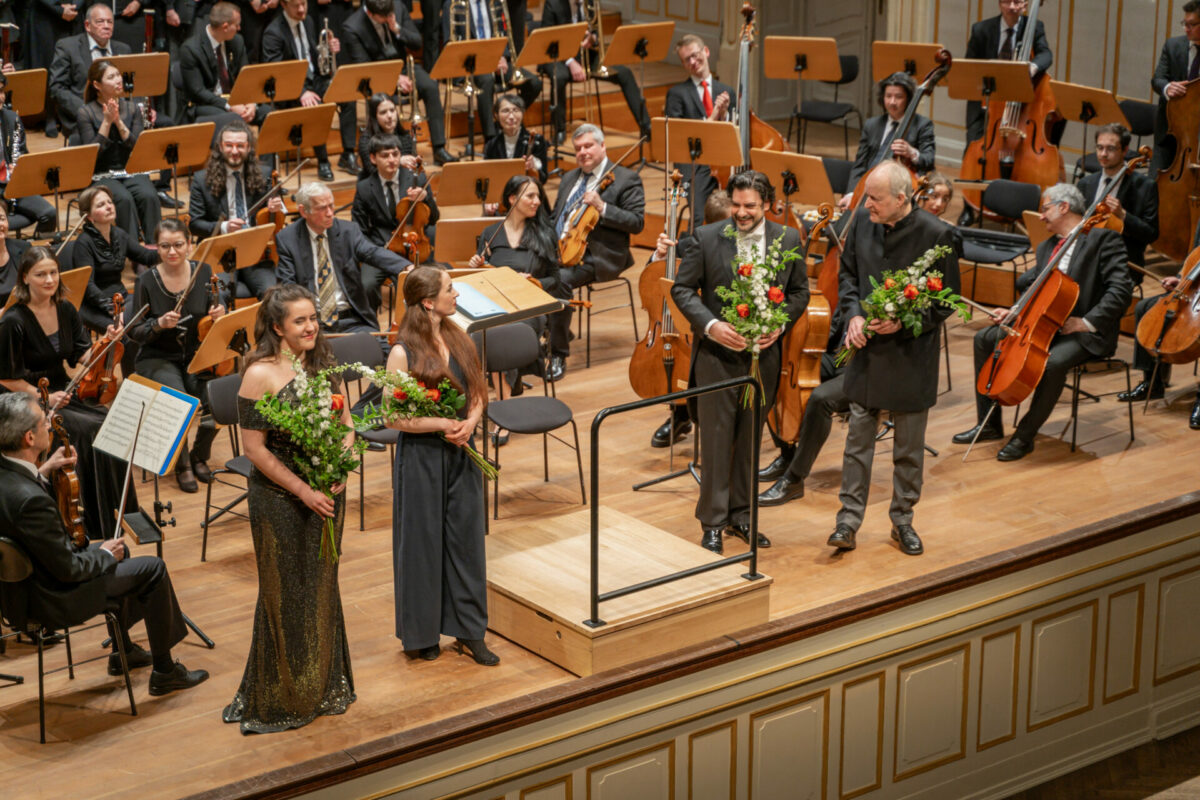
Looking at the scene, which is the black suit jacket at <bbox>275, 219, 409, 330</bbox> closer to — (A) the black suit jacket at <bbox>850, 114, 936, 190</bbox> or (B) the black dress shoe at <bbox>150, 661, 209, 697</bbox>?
(B) the black dress shoe at <bbox>150, 661, 209, 697</bbox>

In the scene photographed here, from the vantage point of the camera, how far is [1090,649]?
559 cm

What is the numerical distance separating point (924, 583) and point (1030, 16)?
4461 mm

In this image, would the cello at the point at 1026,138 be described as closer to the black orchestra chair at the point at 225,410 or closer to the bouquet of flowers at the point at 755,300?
the bouquet of flowers at the point at 755,300

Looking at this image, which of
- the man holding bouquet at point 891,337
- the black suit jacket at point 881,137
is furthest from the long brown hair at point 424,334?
the black suit jacket at point 881,137

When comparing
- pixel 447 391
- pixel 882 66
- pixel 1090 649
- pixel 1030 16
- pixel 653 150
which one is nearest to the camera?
pixel 447 391

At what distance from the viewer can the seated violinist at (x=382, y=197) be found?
7406 millimetres

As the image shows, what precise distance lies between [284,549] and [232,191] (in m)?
3.60

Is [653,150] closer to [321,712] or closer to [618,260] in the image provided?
[618,260]

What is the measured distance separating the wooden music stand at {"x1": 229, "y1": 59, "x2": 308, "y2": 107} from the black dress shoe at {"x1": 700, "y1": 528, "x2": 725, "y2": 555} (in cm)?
452

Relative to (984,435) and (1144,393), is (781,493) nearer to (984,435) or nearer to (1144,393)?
(984,435)

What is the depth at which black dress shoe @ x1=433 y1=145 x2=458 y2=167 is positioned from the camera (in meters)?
9.71

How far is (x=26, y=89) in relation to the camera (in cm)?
844

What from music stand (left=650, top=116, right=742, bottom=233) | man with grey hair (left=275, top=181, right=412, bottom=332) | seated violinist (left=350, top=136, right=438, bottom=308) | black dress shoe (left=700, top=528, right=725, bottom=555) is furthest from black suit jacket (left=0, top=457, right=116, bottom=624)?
music stand (left=650, top=116, right=742, bottom=233)

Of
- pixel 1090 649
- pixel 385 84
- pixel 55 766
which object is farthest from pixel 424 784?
pixel 385 84
